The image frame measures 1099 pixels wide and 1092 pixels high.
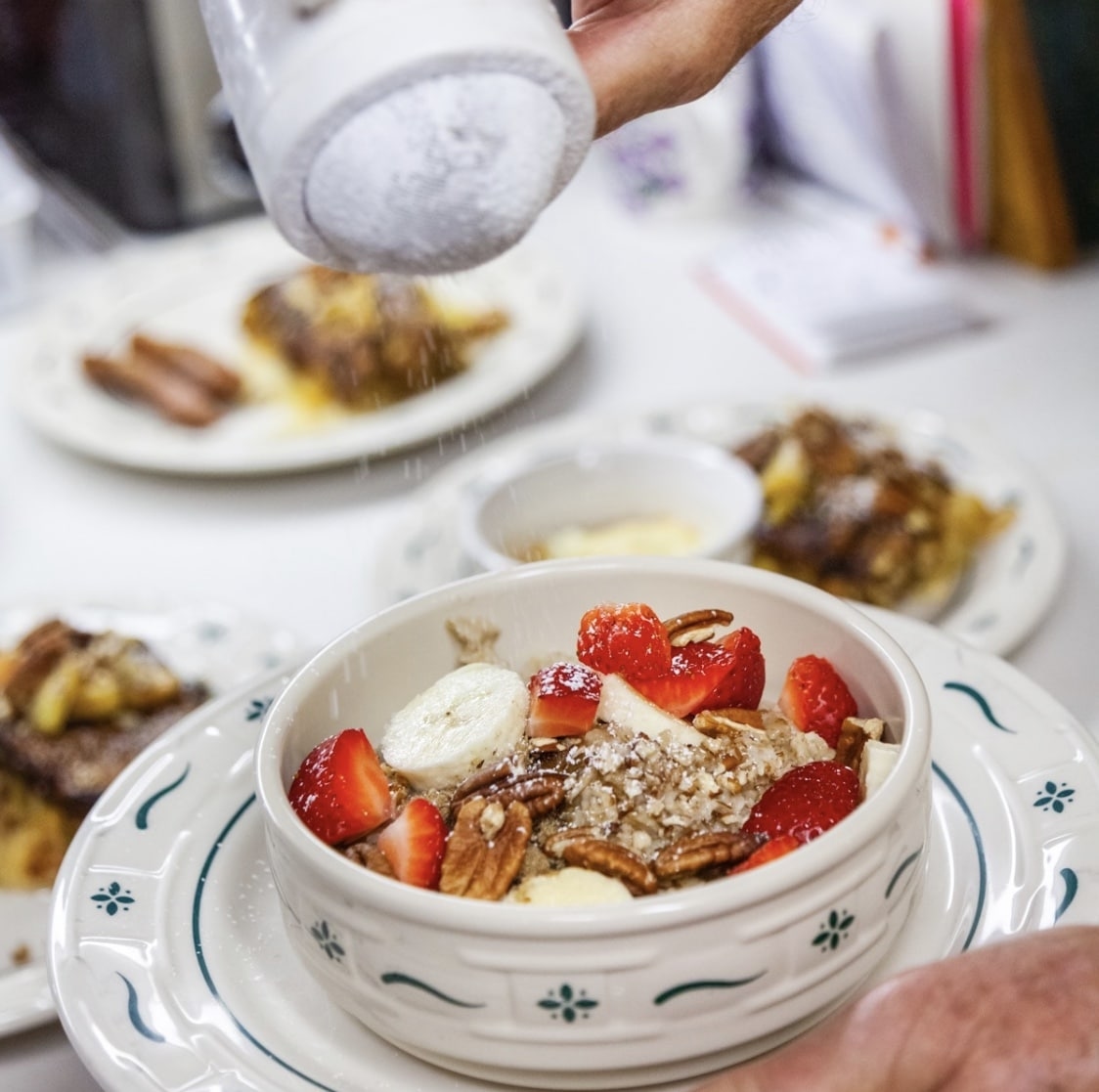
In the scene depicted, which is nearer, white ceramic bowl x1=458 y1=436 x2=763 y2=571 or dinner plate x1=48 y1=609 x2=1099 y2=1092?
dinner plate x1=48 y1=609 x2=1099 y2=1092

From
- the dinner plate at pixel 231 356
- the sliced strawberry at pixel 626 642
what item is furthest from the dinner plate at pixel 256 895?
the dinner plate at pixel 231 356

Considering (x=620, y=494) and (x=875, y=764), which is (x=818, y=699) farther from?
(x=620, y=494)

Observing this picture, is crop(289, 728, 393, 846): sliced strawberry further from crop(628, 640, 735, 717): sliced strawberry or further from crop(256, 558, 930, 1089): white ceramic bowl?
crop(628, 640, 735, 717): sliced strawberry

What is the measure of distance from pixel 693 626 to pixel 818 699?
0.25 ft

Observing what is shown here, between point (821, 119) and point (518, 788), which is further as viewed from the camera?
point (821, 119)

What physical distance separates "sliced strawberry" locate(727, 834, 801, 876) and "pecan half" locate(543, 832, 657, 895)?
0.04m

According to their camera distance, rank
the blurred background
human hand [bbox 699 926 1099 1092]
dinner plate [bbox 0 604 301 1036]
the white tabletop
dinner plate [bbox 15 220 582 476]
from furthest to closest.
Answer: the blurred background
dinner plate [bbox 15 220 582 476]
the white tabletop
dinner plate [bbox 0 604 301 1036]
human hand [bbox 699 926 1099 1092]

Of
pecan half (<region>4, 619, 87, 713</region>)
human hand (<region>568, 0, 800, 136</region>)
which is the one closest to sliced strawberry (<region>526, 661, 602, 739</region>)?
human hand (<region>568, 0, 800, 136</region>)

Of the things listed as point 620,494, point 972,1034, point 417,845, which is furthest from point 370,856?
point 620,494

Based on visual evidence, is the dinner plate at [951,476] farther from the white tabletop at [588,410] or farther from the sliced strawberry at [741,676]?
the sliced strawberry at [741,676]

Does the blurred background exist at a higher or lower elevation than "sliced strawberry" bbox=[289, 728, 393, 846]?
lower

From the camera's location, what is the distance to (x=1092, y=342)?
148 cm

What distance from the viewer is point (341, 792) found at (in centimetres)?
62

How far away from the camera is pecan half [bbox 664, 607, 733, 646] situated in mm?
698
